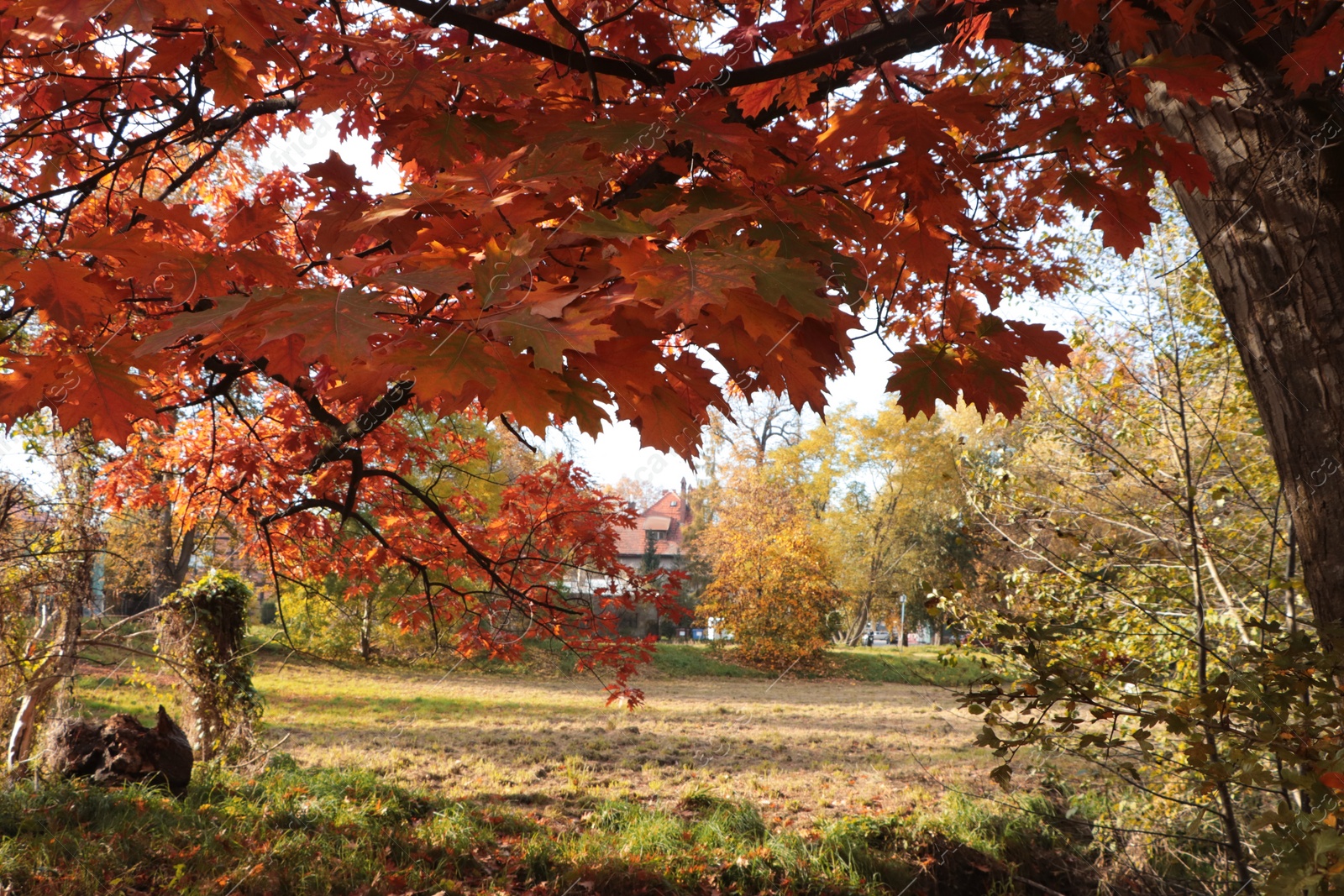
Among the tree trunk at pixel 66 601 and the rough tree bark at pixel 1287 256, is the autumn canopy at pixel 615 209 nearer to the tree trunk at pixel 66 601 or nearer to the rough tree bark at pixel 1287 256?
the rough tree bark at pixel 1287 256

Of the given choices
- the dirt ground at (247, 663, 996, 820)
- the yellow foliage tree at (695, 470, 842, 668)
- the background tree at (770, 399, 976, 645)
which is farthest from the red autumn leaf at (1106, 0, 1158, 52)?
the dirt ground at (247, 663, 996, 820)

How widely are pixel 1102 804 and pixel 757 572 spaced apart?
7.48 feet

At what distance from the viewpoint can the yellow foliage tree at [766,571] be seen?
3.70 metres

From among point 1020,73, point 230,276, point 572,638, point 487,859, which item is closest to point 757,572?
point 572,638

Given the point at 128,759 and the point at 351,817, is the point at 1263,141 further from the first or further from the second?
the point at 128,759

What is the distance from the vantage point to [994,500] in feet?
11.5

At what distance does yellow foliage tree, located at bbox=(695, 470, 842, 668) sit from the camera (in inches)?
146

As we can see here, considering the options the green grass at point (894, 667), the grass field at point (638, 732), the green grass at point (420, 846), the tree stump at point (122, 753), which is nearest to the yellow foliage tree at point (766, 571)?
the grass field at point (638, 732)

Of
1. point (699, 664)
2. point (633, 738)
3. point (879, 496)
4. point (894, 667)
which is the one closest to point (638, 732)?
point (633, 738)

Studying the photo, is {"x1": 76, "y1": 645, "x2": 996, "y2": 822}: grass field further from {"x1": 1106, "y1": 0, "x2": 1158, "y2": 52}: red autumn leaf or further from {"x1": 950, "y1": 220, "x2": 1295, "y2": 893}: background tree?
{"x1": 1106, "y1": 0, "x2": 1158, "y2": 52}: red autumn leaf

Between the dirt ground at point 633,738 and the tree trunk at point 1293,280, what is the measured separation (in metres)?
3.38

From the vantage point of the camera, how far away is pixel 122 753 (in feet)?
12.3

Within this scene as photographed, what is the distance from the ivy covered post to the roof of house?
267 cm

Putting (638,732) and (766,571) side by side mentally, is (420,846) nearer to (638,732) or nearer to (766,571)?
(766,571)
